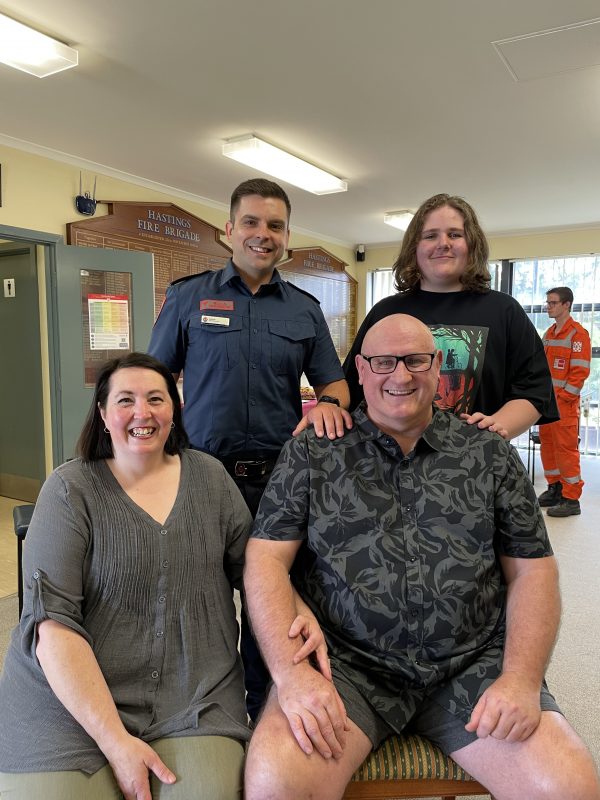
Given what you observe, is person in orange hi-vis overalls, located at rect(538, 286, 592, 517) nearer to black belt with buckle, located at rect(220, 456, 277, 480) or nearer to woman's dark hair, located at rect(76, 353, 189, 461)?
black belt with buckle, located at rect(220, 456, 277, 480)

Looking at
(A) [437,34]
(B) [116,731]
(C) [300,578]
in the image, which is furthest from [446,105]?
(B) [116,731]

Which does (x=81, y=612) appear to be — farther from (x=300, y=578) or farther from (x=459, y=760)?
(x=459, y=760)

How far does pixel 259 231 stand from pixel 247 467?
0.73m

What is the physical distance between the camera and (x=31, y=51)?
270cm

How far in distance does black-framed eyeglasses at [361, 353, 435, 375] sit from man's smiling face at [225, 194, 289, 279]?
59cm

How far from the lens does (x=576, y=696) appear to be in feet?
7.81

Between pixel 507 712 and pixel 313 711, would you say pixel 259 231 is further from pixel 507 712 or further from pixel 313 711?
pixel 507 712

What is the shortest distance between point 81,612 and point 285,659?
46 cm

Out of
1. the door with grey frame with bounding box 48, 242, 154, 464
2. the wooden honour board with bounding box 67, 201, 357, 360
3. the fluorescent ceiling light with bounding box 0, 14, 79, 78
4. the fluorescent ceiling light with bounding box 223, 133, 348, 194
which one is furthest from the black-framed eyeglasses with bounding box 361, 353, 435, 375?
the wooden honour board with bounding box 67, 201, 357, 360

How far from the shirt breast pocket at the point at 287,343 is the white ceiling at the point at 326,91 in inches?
55.3

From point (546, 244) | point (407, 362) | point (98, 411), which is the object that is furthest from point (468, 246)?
point (546, 244)

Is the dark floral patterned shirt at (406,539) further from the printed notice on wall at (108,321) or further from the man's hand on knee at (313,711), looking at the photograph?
the printed notice on wall at (108,321)

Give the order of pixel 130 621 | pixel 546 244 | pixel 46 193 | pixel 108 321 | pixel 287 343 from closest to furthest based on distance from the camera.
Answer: pixel 130 621 < pixel 287 343 < pixel 46 193 < pixel 108 321 < pixel 546 244

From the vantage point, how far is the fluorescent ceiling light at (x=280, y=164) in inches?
156
